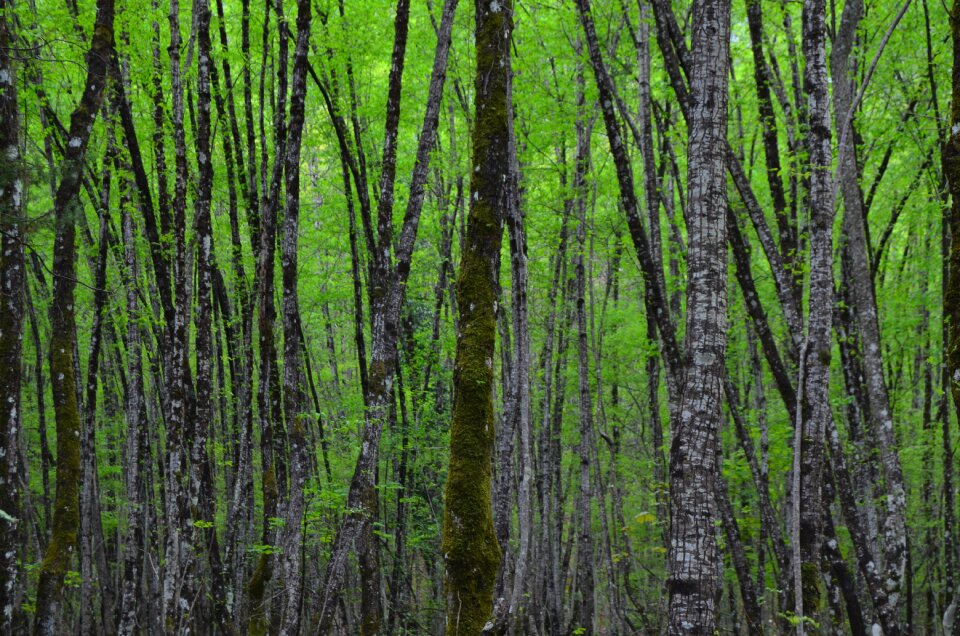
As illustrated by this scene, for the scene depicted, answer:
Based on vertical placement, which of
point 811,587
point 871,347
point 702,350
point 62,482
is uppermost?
point 871,347

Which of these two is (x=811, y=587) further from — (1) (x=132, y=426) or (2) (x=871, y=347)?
(1) (x=132, y=426)

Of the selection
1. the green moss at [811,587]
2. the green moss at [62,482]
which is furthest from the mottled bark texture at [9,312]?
the green moss at [811,587]

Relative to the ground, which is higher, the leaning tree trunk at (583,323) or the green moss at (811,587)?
the leaning tree trunk at (583,323)

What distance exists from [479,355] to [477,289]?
0.49 metres

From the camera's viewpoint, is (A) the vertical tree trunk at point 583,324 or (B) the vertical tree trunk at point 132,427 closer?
(B) the vertical tree trunk at point 132,427

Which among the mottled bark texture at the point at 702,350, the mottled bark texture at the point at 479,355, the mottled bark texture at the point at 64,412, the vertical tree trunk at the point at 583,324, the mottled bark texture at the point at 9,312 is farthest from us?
the vertical tree trunk at the point at 583,324

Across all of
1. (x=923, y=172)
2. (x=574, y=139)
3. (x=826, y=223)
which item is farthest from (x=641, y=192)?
(x=826, y=223)

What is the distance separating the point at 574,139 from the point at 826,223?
28.1 ft

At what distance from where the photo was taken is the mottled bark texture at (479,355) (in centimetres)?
457

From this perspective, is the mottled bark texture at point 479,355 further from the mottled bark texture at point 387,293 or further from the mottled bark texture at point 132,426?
the mottled bark texture at point 132,426

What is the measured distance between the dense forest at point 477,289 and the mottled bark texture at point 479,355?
0.08 ft

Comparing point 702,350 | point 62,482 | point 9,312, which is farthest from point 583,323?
point 9,312

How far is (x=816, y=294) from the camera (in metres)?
6.15

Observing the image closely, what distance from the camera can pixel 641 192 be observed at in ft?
64.8
